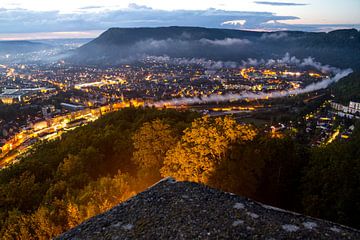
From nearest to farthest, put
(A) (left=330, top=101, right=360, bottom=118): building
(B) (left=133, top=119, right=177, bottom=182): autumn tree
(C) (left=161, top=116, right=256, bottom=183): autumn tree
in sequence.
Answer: (C) (left=161, top=116, right=256, bottom=183): autumn tree → (B) (left=133, top=119, right=177, bottom=182): autumn tree → (A) (left=330, top=101, right=360, bottom=118): building

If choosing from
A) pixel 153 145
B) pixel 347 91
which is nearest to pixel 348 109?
pixel 347 91

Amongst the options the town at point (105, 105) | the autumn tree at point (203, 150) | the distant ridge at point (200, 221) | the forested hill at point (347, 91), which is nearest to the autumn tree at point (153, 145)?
the autumn tree at point (203, 150)

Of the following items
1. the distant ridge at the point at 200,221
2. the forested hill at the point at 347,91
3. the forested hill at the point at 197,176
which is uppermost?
the distant ridge at the point at 200,221

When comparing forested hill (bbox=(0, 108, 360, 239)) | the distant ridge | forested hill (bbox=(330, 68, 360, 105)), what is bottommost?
forested hill (bbox=(330, 68, 360, 105))

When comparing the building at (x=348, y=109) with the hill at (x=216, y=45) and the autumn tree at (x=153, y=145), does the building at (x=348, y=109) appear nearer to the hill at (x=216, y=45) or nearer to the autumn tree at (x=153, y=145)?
the autumn tree at (x=153, y=145)

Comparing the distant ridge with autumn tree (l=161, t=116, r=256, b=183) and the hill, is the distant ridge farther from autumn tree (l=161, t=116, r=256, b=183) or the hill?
the hill

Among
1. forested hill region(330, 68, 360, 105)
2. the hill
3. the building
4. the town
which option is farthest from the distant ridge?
the hill
